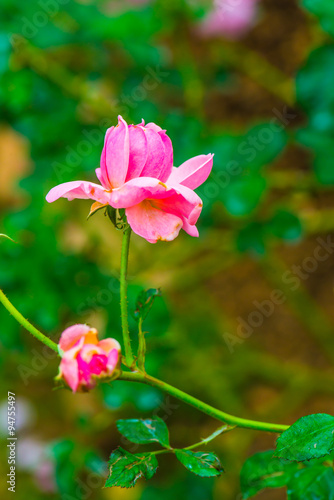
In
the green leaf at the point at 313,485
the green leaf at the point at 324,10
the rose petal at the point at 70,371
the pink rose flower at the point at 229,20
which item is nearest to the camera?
the rose petal at the point at 70,371

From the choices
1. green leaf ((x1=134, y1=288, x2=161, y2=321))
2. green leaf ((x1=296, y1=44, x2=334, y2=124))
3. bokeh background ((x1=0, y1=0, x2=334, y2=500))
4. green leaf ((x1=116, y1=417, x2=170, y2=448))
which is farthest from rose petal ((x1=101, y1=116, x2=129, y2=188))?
green leaf ((x1=296, y1=44, x2=334, y2=124))

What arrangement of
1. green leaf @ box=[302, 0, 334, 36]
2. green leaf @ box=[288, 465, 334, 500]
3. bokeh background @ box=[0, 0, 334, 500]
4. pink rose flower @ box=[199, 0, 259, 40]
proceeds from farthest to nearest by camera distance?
pink rose flower @ box=[199, 0, 259, 40]
bokeh background @ box=[0, 0, 334, 500]
green leaf @ box=[302, 0, 334, 36]
green leaf @ box=[288, 465, 334, 500]

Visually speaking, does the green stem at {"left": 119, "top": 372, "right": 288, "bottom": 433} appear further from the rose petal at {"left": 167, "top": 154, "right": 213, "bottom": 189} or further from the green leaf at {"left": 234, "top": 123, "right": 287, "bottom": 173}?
the green leaf at {"left": 234, "top": 123, "right": 287, "bottom": 173}

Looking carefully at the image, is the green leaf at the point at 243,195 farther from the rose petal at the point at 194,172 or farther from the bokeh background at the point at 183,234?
the rose petal at the point at 194,172

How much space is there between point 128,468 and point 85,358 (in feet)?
0.38

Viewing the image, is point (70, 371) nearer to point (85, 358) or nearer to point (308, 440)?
point (85, 358)

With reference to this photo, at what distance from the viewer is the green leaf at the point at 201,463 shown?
47 centimetres

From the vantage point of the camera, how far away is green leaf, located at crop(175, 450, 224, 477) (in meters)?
0.47

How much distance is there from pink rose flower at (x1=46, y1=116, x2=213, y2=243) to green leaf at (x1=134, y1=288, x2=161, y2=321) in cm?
8

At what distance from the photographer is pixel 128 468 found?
18.6 inches

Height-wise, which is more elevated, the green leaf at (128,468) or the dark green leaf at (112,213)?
the dark green leaf at (112,213)

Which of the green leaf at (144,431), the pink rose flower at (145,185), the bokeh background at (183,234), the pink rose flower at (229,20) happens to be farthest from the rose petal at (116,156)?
the pink rose flower at (229,20)

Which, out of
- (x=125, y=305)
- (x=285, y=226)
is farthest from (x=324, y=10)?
(x=125, y=305)

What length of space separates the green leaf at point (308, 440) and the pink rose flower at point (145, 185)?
0.18 meters
